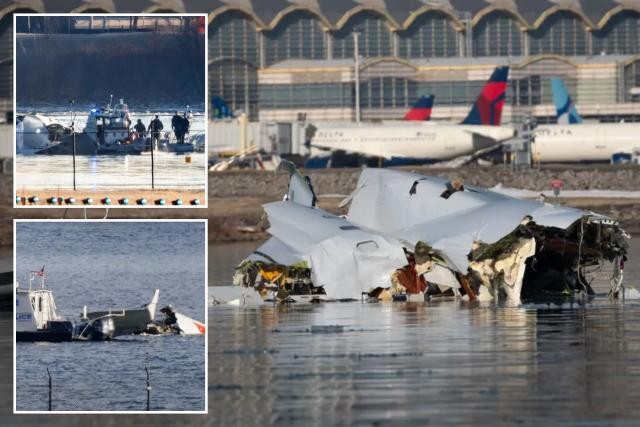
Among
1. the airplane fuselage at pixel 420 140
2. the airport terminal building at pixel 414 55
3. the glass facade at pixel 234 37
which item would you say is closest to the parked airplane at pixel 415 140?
the airplane fuselage at pixel 420 140

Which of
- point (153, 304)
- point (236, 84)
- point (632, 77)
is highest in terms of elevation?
point (632, 77)

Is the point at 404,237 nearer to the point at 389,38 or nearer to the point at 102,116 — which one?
the point at 102,116

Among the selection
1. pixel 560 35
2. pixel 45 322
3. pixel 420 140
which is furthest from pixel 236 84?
pixel 45 322

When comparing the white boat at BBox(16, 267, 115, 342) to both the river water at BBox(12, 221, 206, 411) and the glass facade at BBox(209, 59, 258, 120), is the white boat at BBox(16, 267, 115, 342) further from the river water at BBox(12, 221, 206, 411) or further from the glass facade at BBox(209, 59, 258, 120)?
the glass facade at BBox(209, 59, 258, 120)

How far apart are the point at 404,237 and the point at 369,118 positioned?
113 m

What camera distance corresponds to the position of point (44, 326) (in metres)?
17.7

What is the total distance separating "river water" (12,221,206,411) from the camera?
1603 cm

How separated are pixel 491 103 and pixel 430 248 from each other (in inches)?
3810

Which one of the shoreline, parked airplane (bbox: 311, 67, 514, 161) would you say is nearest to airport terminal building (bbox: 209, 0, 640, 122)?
parked airplane (bbox: 311, 67, 514, 161)

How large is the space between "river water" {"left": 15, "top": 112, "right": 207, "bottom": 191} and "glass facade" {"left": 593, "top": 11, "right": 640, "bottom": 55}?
141 meters

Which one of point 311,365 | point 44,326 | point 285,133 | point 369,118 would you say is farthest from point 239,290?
point 369,118

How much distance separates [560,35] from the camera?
15388cm

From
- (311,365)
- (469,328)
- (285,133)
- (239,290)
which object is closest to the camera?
(311,365)

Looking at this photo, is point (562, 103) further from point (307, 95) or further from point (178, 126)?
point (178, 126)
